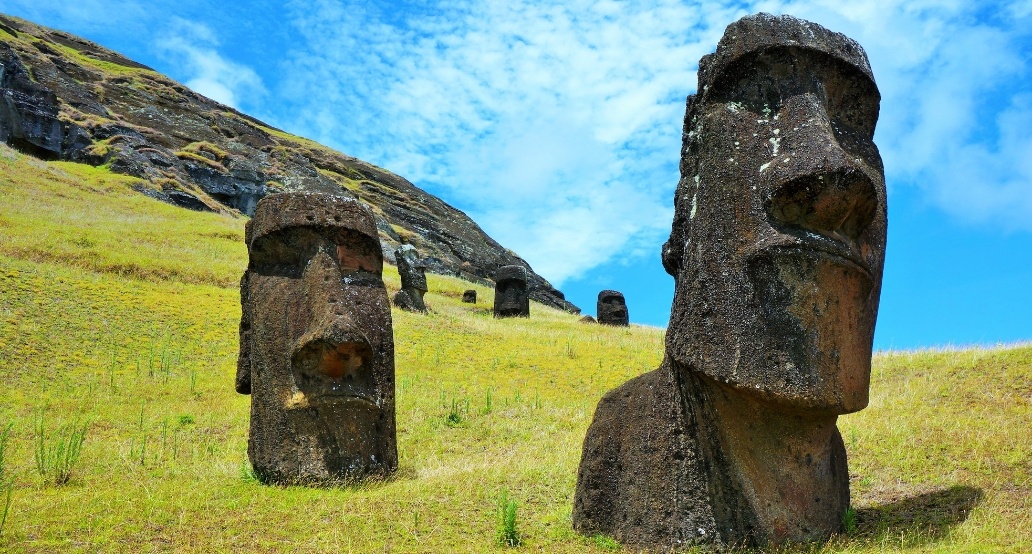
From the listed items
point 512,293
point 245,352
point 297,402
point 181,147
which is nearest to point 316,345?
point 297,402

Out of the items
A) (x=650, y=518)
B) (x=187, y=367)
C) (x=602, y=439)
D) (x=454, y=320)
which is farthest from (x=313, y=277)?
(x=454, y=320)

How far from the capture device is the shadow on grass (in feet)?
18.3

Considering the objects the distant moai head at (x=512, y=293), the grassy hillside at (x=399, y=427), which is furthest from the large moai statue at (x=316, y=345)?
the distant moai head at (x=512, y=293)

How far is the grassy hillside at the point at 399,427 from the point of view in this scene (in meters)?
5.98

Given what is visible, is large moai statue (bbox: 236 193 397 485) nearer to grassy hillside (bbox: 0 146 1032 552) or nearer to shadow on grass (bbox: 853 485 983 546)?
grassy hillside (bbox: 0 146 1032 552)

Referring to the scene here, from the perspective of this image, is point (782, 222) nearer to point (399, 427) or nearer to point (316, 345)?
point (316, 345)

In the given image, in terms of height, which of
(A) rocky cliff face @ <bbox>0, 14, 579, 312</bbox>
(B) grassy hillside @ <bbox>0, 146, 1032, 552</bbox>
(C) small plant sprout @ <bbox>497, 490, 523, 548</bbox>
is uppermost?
(A) rocky cliff face @ <bbox>0, 14, 579, 312</bbox>

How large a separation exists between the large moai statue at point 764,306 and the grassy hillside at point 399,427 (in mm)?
513

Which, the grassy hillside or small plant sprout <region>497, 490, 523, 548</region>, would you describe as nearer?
small plant sprout <region>497, 490, 523, 548</region>

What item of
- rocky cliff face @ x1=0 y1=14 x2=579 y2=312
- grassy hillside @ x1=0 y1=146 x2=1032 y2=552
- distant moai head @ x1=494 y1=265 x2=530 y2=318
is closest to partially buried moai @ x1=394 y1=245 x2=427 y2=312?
grassy hillside @ x1=0 y1=146 x2=1032 y2=552

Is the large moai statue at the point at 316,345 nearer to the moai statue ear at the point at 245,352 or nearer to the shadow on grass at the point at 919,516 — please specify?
the moai statue ear at the point at 245,352

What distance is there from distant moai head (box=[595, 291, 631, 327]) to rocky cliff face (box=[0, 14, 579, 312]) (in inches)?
1067

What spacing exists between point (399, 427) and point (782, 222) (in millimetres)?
8592

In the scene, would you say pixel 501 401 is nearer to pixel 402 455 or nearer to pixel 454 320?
pixel 402 455
